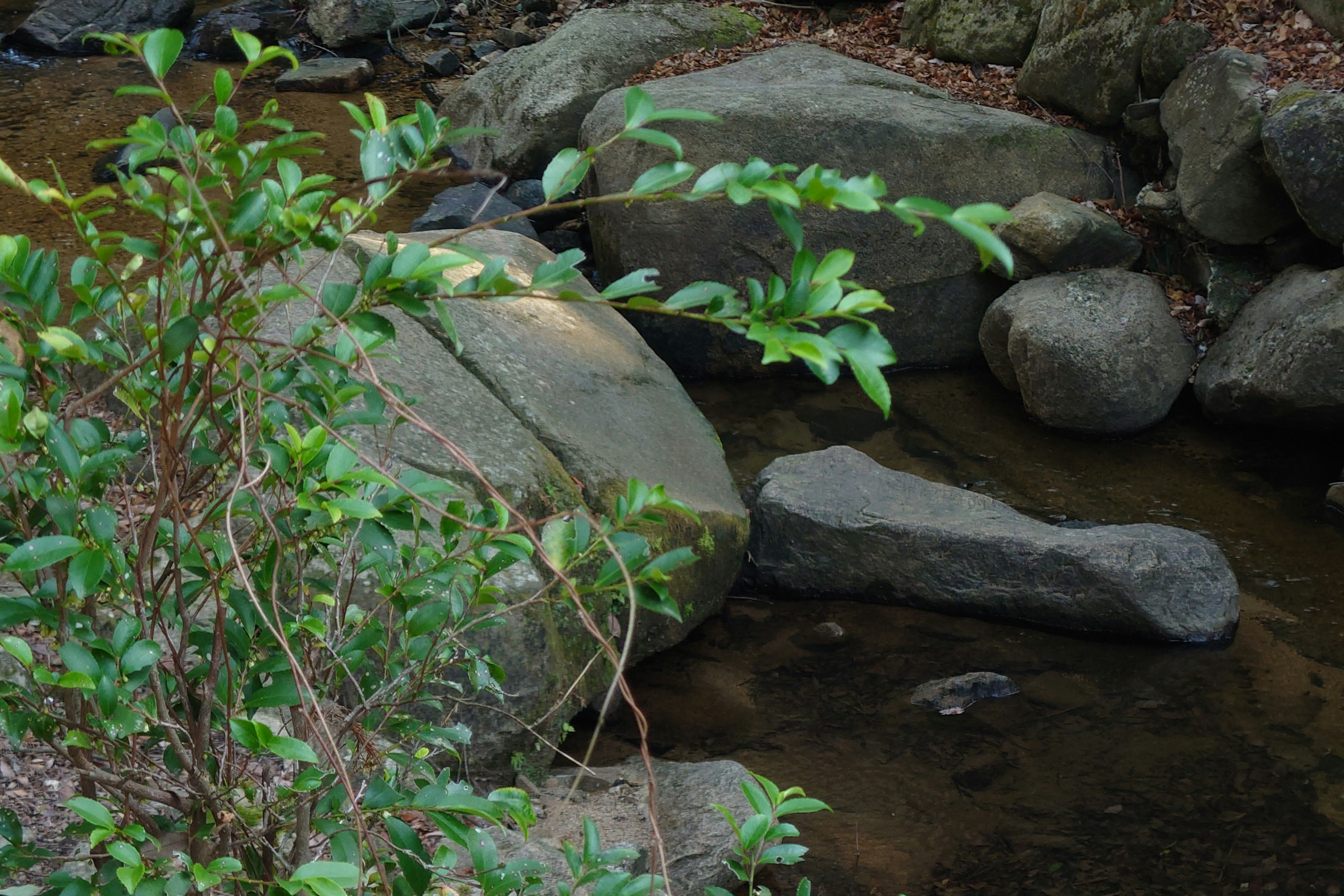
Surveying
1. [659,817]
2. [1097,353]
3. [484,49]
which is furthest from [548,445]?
[484,49]

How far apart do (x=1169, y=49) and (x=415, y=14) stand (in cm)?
788

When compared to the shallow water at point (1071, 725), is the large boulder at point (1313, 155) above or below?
above

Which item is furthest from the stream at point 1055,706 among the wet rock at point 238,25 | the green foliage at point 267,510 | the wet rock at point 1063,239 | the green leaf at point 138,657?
the wet rock at point 238,25

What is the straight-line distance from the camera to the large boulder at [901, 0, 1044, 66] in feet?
23.7

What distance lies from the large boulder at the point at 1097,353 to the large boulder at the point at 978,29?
7.20ft

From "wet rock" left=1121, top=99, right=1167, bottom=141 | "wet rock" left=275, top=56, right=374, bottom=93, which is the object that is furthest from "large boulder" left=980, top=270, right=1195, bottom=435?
"wet rock" left=275, top=56, right=374, bottom=93

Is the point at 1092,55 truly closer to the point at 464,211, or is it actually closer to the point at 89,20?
the point at 464,211

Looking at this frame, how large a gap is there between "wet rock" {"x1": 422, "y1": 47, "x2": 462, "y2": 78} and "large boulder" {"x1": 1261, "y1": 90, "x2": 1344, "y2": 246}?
Answer: 7.44m

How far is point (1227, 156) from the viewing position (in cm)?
564

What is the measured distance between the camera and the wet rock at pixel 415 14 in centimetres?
1131

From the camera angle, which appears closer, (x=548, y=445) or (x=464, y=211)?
(x=548, y=445)

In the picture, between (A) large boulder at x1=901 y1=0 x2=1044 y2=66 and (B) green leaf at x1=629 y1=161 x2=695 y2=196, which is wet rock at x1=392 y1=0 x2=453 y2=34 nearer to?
(A) large boulder at x1=901 y1=0 x2=1044 y2=66

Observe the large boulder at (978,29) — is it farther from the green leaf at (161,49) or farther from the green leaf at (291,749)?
the green leaf at (291,749)

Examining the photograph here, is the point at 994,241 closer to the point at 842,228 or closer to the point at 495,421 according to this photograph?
the point at 495,421
